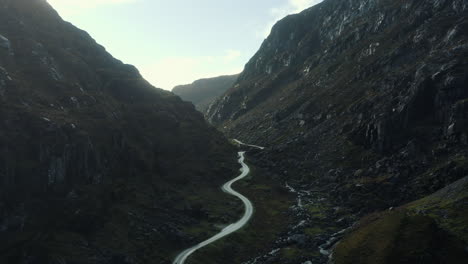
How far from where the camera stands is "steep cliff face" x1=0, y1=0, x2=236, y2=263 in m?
80.3

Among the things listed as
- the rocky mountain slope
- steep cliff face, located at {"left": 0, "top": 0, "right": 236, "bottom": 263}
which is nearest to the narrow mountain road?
steep cliff face, located at {"left": 0, "top": 0, "right": 236, "bottom": 263}

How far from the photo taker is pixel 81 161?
10194 cm

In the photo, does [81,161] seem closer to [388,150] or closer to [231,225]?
[231,225]

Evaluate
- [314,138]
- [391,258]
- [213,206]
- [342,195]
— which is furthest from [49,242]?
[314,138]

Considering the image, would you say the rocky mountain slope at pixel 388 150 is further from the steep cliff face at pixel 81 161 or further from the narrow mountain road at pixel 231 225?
the steep cliff face at pixel 81 161

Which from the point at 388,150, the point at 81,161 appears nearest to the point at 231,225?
the point at 81,161

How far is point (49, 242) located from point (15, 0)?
155846 mm

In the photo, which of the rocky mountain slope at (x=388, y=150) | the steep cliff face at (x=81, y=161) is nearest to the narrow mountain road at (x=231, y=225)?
the steep cliff face at (x=81, y=161)

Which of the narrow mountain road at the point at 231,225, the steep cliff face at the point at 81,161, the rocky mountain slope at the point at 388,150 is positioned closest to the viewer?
the steep cliff face at the point at 81,161

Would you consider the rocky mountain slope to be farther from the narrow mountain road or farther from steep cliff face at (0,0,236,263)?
steep cliff face at (0,0,236,263)

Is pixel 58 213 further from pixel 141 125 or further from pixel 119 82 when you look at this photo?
pixel 119 82

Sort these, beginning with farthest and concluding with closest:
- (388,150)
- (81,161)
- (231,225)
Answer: (388,150)
(231,225)
(81,161)

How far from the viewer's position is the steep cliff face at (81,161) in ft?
263

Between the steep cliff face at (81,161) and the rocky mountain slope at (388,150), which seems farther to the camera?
the rocky mountain slope at (388,150)
